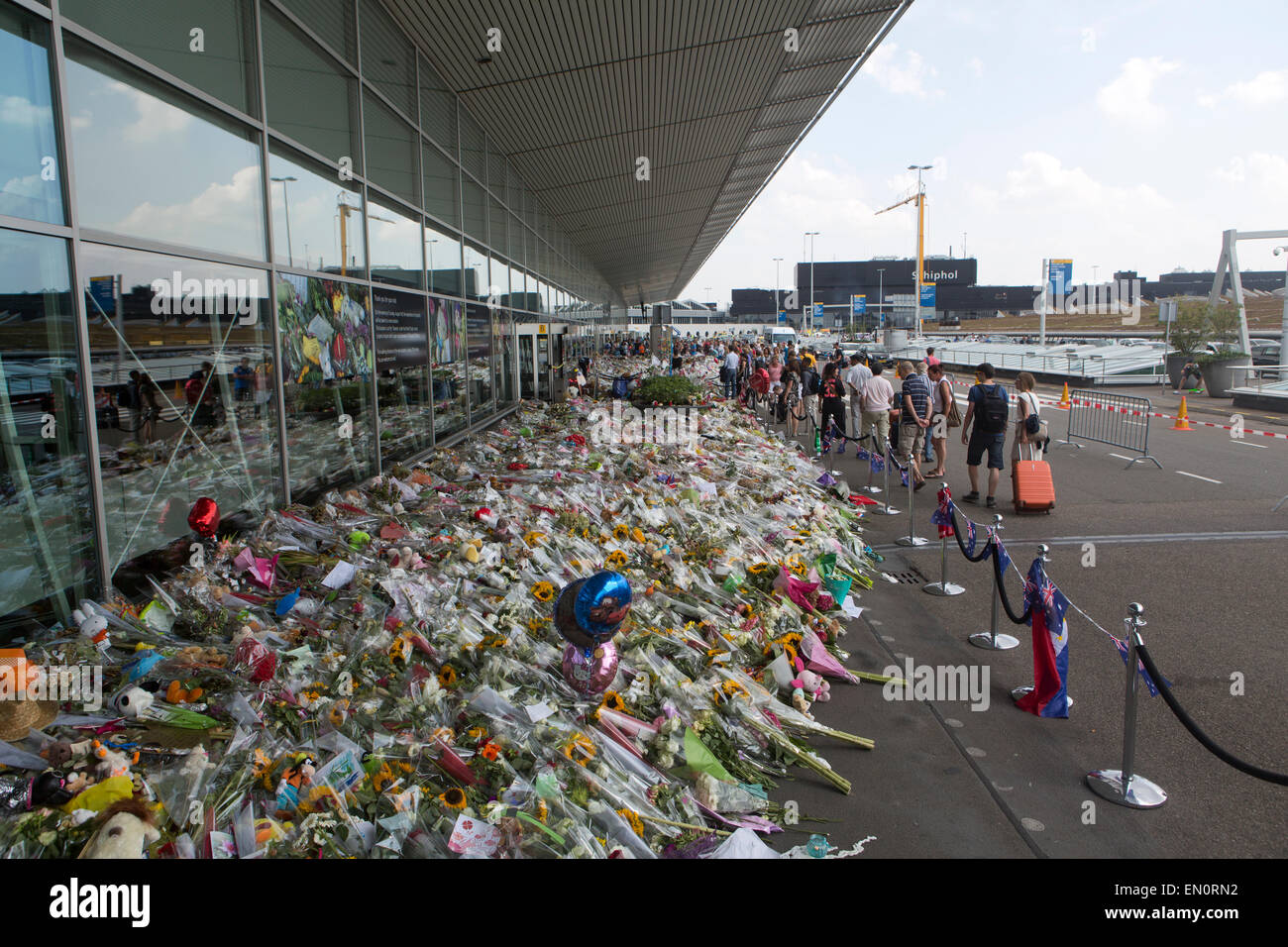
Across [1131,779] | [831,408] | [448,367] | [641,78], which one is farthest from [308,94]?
[831,408]

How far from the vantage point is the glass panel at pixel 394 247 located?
8.99 meters

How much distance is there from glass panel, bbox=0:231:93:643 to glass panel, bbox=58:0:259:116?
139cm

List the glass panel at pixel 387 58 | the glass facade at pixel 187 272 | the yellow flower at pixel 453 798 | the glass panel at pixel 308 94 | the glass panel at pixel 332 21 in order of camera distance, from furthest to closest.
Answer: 1. the glass panel at pixel 387 58
2. the glass panel at pixel 332 21
3. the glass panel at pixel 308 94
4. the glass facade at pixel 187 272
5. the yellow flower at pixel 453 798

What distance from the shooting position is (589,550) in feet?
20.2

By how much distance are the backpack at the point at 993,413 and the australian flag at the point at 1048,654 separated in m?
5.73

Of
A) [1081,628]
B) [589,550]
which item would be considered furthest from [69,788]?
[1081,628]

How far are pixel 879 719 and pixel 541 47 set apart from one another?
9.04m

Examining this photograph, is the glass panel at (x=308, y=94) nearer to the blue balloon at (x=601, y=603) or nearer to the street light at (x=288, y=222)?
the street light at (x=288, y=222)

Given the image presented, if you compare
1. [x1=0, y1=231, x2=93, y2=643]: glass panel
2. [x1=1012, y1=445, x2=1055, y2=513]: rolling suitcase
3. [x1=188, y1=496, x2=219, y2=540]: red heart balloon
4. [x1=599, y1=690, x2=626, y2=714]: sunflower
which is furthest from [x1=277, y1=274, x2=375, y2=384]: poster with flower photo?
[x1=1012, y1=445, x2=1055, y2=513]: rolling suitcase

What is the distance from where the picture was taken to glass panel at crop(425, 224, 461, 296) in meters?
11.3

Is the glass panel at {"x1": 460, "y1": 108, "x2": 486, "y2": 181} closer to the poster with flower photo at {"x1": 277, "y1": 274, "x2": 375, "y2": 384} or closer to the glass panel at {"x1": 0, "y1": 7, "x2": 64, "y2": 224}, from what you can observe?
the poster with flower photo at {"x1": 277, "y1": 274, "x2": 375, "y2": 384}

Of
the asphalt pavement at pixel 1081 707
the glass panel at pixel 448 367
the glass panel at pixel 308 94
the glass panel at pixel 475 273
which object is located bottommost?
the asphalt pavement at pixel 1081 707

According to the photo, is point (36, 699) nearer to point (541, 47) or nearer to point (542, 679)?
point (542, 679)

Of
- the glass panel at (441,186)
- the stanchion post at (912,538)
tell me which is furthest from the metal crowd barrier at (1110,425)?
the glass panel at (441,186)
